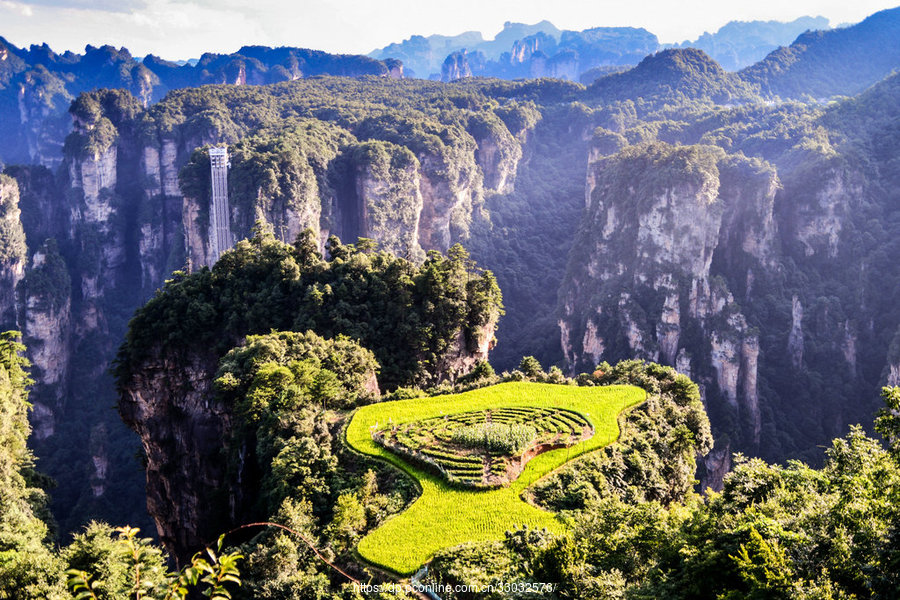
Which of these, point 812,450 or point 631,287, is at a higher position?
point 631,287

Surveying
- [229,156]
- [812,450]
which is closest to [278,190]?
[229,156]

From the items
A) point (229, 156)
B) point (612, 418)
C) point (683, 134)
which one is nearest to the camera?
point (612, 418)

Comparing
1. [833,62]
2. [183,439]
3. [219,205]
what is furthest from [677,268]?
[833,62]

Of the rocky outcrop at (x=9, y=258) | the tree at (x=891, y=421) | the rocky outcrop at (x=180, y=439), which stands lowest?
the rocky outcrop at (x=180, y=439)

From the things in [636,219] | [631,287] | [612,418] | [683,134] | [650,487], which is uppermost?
[683,134]

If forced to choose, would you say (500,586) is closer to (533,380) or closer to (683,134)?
(533,380)

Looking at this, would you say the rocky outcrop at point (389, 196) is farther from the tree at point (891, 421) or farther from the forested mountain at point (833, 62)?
the forested mountain at point (833, 62)

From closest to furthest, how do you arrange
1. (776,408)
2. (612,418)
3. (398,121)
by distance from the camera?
(612,418)
(776,408)
(398,121)

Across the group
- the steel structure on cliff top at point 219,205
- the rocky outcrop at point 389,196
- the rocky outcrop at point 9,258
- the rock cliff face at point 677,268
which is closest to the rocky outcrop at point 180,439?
the steel structure on cliff top at point 219,205
